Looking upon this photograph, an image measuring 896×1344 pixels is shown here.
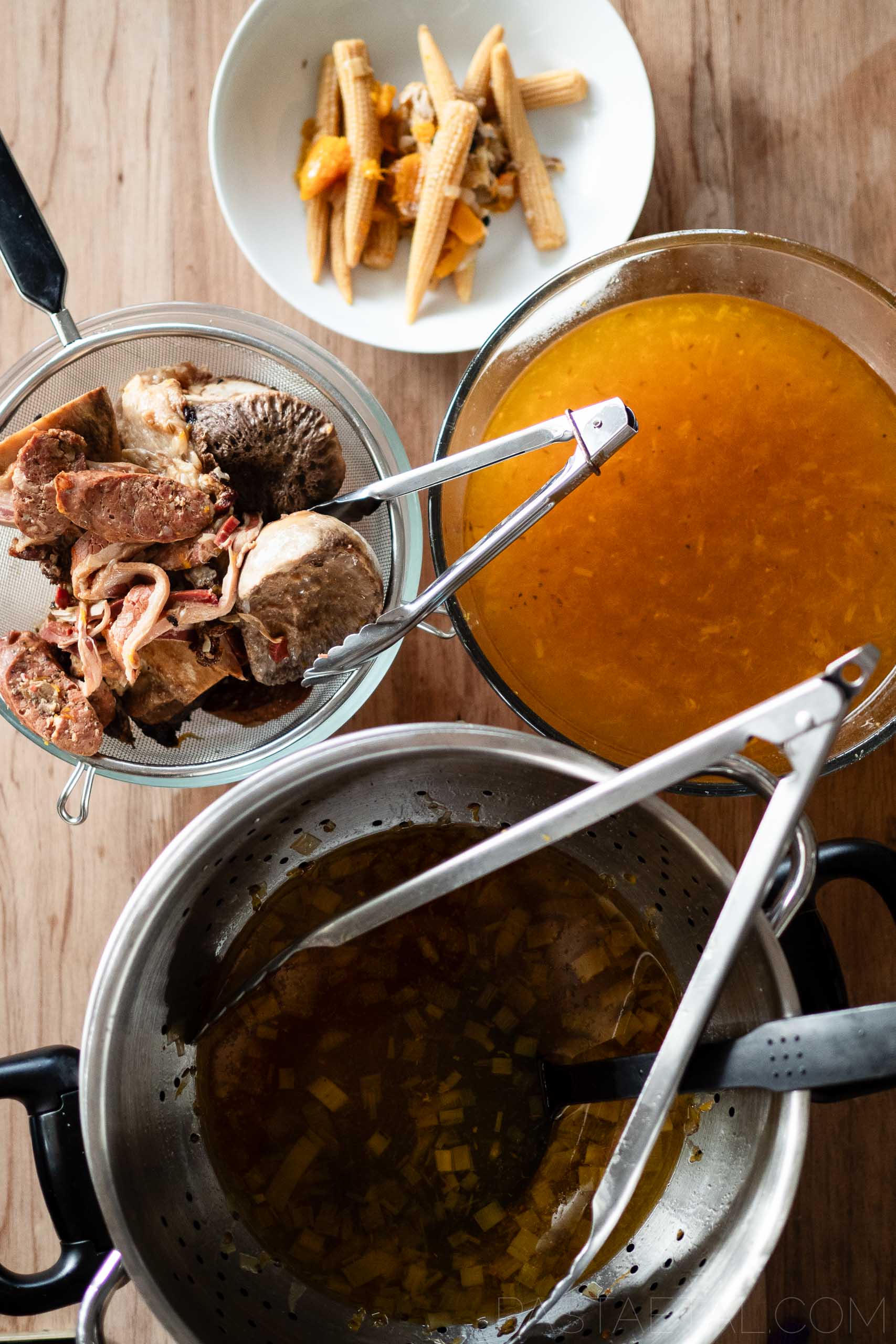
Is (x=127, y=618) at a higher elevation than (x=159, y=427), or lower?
→ lower

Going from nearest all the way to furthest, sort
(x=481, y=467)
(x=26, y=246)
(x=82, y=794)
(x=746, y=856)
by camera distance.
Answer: (x=746, y=856), (x=481, y=467), (x=26, y=246), (x=82, y=794)

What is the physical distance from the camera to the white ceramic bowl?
2.76ft

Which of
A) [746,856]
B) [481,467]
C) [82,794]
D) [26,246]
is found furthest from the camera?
[82,794]

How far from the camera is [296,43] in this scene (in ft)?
2.81

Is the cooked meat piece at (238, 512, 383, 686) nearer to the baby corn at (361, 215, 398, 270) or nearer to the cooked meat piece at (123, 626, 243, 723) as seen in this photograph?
the cooked meat piece at (123, 626, 243, 723)

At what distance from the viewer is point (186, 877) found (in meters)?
0.62

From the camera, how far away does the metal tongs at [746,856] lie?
0.49 meters

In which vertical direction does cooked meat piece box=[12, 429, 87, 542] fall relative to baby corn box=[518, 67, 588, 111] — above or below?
below

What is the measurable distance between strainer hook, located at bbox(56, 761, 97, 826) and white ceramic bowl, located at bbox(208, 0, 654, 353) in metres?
0.45

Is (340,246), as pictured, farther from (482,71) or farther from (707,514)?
(707,514)

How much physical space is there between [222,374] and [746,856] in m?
0.62

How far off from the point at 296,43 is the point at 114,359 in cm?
33

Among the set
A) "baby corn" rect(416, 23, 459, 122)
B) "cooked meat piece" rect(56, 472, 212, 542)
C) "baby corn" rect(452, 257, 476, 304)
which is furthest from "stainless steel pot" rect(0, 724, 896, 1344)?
"baby corn" rect(416, 23, 459, 122)

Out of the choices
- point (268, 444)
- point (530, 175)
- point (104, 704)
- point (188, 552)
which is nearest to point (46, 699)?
point (104, 704)
